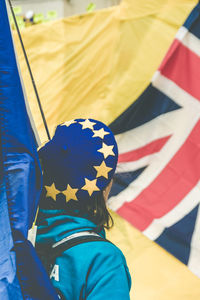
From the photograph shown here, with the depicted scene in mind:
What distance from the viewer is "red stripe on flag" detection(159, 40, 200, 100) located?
1.92m

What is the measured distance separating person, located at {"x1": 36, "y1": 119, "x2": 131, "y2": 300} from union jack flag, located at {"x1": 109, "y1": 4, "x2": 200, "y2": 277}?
3.71 ft

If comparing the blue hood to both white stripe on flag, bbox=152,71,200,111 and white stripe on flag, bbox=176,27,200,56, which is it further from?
white stripe on flag, bbox=176,27,200,56

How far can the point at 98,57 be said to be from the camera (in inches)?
84.2

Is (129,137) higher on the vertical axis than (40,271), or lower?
lower

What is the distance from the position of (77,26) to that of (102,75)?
14.1 inches

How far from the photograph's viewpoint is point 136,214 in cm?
188

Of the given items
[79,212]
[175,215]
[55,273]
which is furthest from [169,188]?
[55,273]

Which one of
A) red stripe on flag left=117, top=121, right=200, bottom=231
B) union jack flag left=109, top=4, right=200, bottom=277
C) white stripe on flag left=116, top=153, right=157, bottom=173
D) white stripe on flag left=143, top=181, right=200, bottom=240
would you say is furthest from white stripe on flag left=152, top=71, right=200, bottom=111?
white stripe on flag left=143, top=181, right=200, bottom=240

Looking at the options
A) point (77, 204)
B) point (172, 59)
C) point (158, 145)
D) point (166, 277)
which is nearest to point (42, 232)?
point (77, 204)

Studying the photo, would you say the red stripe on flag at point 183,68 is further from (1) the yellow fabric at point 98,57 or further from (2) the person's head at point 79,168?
(2) the person's head at point 79,168

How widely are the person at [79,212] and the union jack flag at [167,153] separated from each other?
1130 millimetres

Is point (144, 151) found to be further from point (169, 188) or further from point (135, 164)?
point (169, 188)

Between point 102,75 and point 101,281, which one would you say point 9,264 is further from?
point 102,75

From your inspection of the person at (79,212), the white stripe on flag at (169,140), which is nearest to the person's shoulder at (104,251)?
the person at (79,212)
